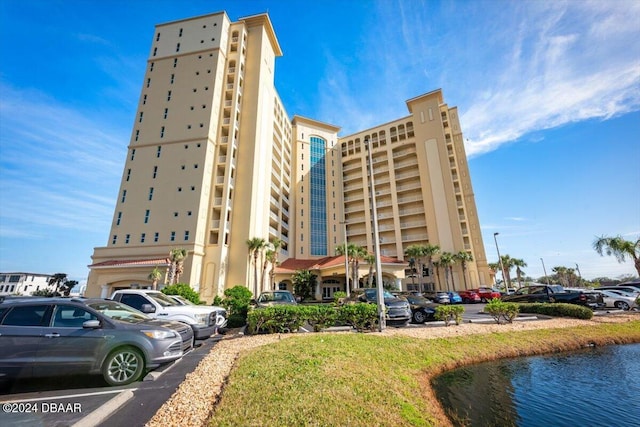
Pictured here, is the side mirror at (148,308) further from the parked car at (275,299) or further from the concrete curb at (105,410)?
the concrete curb at (105,410)

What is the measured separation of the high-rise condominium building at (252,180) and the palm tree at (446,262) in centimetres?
130

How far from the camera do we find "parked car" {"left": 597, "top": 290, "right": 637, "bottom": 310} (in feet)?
60.0

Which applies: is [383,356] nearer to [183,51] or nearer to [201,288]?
[201,288]

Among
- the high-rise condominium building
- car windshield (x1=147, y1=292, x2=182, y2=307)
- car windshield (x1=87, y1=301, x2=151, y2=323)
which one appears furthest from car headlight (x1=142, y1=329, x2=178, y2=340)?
the high-rise condominium building

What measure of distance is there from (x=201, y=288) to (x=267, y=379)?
28187 mm

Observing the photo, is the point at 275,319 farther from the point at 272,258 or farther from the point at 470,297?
the point at 470,297

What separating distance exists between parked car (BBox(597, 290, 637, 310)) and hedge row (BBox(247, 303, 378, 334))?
19601mm

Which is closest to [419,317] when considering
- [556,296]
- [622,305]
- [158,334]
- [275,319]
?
[275,319]

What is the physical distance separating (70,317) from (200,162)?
30.2 metres

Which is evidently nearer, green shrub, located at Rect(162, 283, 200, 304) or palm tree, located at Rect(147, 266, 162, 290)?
green shrub, located at Rect(162, 283, 200, 304)

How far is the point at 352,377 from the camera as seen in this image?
5578 millimetres

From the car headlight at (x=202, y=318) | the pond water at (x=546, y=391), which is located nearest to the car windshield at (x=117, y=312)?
the car headlight at (x=202, y=318)

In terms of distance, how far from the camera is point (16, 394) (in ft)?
16.9

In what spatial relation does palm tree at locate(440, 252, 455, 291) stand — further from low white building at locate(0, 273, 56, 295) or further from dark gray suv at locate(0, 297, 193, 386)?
low white building at locate(0, 273, 56, 295)
